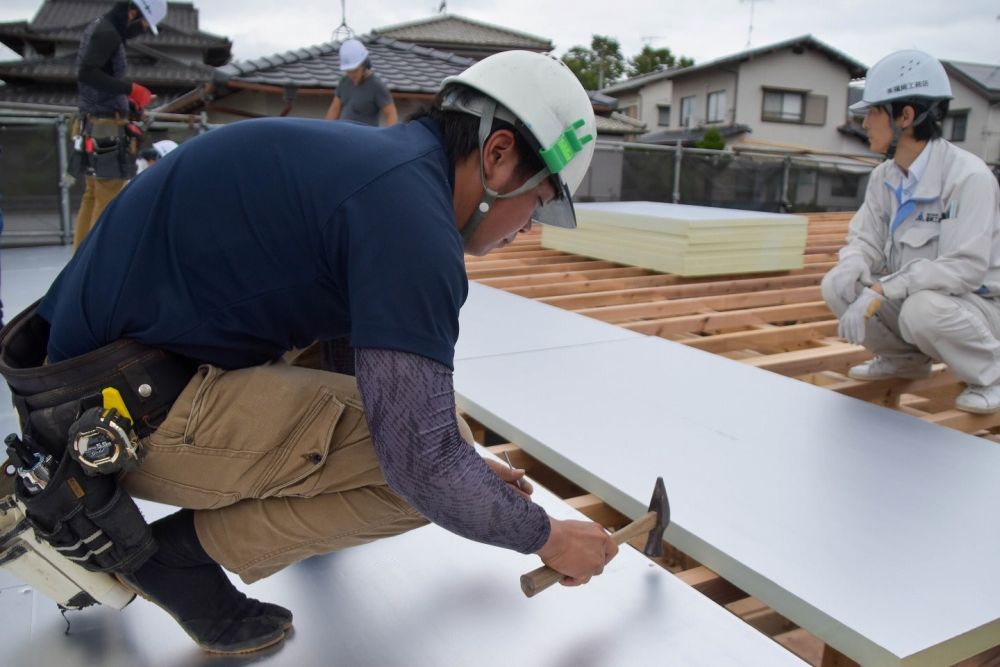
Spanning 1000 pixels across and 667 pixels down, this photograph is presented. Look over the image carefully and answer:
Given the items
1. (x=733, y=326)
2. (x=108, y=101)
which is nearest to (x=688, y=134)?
(x=733, y=326)

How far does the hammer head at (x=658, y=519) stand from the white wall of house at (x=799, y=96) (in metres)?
24.0

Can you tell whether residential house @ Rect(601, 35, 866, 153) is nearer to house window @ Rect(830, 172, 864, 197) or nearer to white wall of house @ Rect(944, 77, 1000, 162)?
white wall of house @ Rect(944, 77, 1000, 162)

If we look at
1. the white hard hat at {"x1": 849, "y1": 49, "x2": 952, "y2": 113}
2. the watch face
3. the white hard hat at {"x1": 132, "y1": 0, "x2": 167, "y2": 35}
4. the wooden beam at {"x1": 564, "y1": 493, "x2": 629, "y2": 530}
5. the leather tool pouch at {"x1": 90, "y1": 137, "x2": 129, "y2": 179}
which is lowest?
the wooden beam at {"x1": 564, "y1": 493, "x2": 629, "y2": 530}

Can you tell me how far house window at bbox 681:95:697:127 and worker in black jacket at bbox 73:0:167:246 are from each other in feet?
76.6

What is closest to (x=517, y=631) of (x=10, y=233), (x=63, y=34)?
(x=10, y=233)

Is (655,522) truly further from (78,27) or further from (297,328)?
(78,27)

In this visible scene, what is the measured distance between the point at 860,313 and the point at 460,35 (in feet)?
67.9

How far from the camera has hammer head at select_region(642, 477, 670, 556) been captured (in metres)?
1.71

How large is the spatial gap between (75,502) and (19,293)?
4.11 metres

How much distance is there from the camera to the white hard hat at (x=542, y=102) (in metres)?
1.22

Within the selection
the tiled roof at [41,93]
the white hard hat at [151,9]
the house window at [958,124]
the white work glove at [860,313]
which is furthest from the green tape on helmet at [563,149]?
the house window at [958,124]

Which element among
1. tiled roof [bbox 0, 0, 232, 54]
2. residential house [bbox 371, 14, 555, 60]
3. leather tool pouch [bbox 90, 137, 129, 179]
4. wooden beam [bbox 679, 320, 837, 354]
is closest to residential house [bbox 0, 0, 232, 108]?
tiled roof [bbox 0, 0, 232, 54]

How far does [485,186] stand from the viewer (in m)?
1.25

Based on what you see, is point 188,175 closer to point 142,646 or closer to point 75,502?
point 75,502
